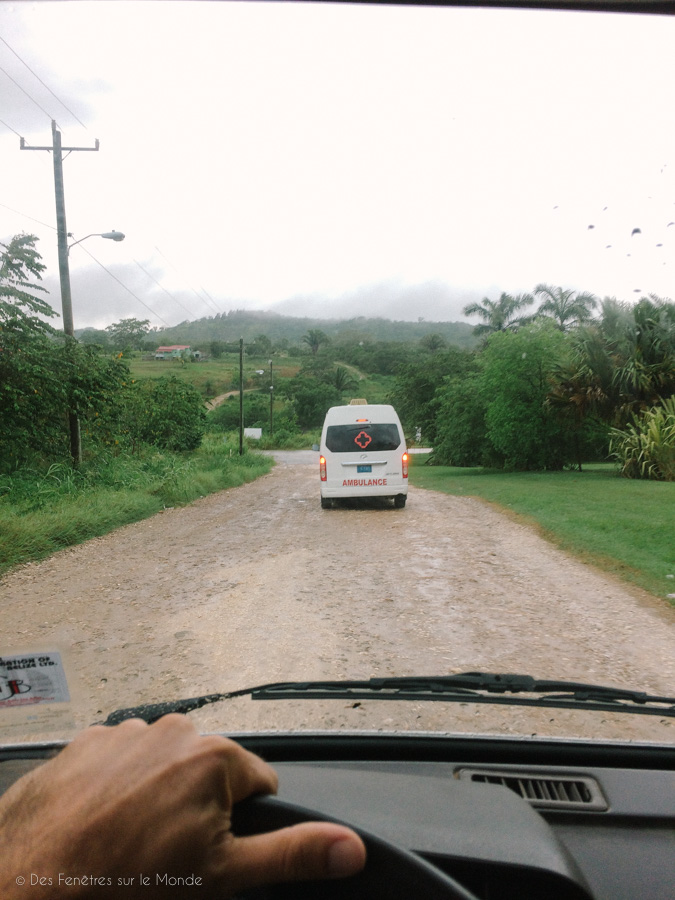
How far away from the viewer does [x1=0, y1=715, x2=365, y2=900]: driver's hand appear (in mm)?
856

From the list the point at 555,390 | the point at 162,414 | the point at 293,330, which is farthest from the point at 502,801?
the point at 162,414

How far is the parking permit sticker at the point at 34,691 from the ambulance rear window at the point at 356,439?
1133cm

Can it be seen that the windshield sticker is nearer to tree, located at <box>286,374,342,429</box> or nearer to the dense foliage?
the dense foliage

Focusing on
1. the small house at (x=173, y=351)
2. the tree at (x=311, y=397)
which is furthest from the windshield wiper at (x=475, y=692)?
the small house at (x=173, y=351)

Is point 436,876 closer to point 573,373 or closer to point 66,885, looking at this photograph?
point 66,885

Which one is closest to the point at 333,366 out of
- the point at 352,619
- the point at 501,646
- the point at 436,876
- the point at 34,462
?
A: the point at 34,462

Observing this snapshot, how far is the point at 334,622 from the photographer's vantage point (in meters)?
5.22

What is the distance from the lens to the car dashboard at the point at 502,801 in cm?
142

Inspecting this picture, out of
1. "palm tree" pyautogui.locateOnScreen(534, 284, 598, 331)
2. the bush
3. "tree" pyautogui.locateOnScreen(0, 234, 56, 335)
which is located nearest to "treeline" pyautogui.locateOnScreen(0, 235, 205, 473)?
"tree" pyautogui.locateOnScreen(0, 234, 56, 335)

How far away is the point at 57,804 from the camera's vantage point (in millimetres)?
894

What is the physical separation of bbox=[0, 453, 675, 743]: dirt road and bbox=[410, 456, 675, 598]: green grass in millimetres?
440

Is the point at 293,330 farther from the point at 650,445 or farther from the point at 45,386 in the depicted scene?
the point at 650,445

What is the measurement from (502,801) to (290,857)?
96 centimetres

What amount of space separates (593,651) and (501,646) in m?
0.58
